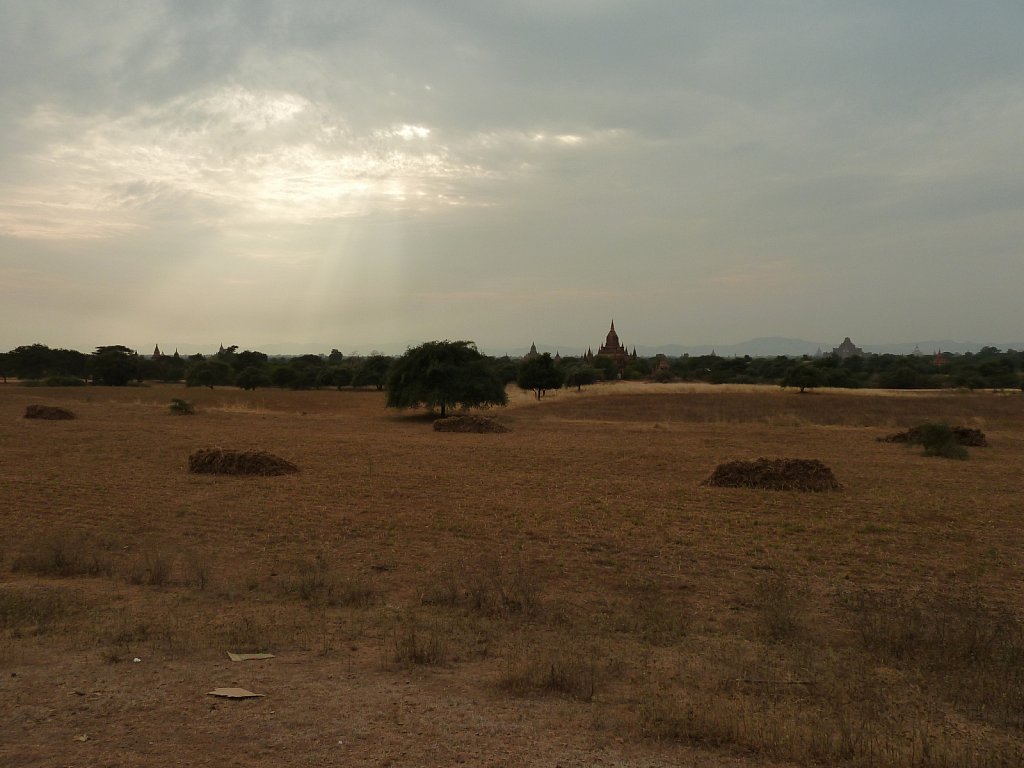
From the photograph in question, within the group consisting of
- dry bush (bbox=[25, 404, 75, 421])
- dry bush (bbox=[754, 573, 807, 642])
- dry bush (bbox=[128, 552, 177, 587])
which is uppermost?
dry bush (bbox=[25, 404, 75, 421])

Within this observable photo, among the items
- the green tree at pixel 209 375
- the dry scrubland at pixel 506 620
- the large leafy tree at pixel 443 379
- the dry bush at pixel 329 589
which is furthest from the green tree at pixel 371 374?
the dry bush at pixel 329 589

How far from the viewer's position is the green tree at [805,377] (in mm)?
73312

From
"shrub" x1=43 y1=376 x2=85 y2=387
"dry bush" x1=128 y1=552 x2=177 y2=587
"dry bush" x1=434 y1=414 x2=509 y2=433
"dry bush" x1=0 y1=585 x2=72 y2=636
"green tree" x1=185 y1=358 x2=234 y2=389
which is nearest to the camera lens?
"dry bush" x1=0 y1=585 x2=72 y2=636

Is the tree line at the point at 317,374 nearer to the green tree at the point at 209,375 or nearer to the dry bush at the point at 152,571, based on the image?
the green tree at the point at 209,375

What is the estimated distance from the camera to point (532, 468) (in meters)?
20.4

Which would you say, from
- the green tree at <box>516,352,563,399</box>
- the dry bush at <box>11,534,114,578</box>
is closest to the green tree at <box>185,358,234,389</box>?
the green tree at <box>516,352,563,399</box>

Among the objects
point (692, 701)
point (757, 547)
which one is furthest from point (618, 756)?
point (757, 547)

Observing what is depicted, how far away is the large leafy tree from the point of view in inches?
1626

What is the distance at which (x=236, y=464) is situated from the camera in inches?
725

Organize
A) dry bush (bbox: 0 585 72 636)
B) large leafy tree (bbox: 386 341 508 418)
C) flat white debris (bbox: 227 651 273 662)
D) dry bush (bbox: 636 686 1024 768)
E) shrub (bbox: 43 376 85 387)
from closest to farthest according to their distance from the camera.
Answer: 1. dry bush (bbox: 636 686 1024 768)
2. flat white debris (bbox: 227 651 273 662)
3. dry bush (bbox: 0 585 72 636)
4. large leafy tree (bbox: 386 341 508 418)
5. shrub (bbox: 43 376 85 387)

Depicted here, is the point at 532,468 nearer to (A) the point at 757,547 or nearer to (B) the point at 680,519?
(B) the point at 680,519

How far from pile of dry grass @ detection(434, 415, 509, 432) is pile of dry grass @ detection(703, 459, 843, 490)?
17350mm

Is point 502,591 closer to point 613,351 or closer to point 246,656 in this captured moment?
point 246,656

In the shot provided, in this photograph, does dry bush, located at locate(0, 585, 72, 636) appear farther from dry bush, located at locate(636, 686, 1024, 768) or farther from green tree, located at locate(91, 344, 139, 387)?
green tree, located at locate(91, 344, 139, 387)
